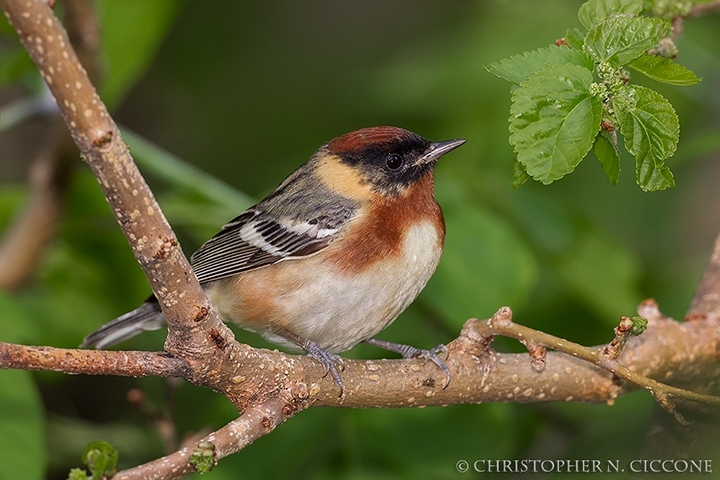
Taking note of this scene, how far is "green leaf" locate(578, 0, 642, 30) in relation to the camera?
3018 millimetres

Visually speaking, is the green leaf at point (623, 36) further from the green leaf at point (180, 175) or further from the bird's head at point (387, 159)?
the green leaf at point (180, 175)

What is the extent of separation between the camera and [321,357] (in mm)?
3498

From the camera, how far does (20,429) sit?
11.7ft

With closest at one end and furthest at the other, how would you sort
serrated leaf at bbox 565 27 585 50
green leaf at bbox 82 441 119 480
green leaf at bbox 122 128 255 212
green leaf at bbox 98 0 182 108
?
green leaf at bbox 82 441 119 480
serrated leaf at bbox 565 27 585 50
green leaf at bbox 122 128 255 212
green leaf at bbox 98 0 182 108

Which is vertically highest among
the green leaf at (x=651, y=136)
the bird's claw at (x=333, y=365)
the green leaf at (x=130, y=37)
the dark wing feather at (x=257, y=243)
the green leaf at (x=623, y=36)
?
the green leaf at (x=130, y=37)

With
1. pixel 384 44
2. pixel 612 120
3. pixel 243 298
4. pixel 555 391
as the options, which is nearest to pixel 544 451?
pixel 555 391

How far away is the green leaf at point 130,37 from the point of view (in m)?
5.37

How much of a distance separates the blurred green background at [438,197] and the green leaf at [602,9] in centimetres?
152

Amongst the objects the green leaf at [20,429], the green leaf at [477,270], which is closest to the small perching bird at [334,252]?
the green leaf at [477,270]

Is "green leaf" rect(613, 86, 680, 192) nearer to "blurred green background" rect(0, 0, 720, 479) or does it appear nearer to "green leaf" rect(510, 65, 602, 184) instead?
"green leaf" rect(510, 65, 602, 184)

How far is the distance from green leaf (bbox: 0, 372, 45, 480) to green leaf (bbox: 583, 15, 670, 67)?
8.43ft

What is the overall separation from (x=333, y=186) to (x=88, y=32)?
5.17 feet

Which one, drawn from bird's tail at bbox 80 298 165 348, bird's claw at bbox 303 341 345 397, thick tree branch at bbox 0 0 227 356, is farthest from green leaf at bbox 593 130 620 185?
bird's tail at bbox 80 298 165 348

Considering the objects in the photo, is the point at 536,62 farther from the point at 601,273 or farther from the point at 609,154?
the point at 601,273
